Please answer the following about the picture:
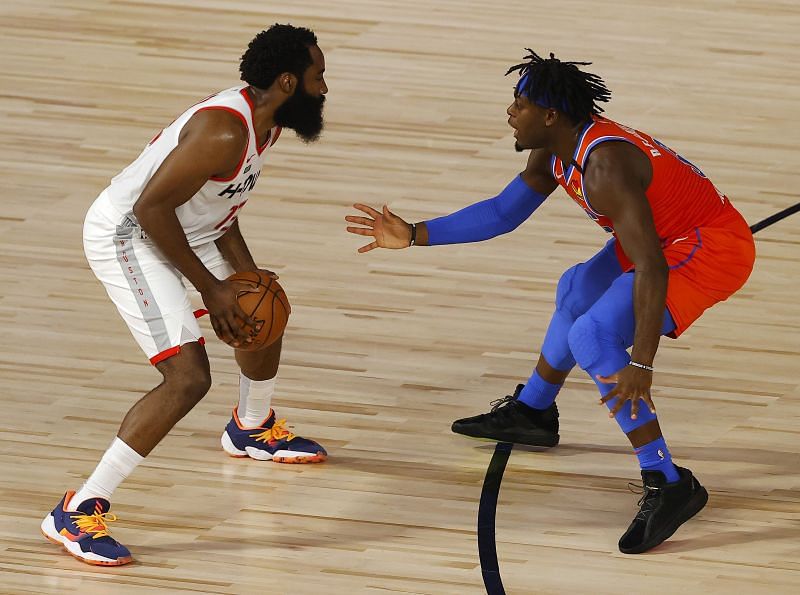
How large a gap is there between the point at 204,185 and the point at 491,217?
38.8 inches

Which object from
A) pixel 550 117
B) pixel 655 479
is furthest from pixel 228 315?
pixel 655 479

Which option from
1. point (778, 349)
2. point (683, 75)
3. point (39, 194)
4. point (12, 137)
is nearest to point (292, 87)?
point (778, 349)

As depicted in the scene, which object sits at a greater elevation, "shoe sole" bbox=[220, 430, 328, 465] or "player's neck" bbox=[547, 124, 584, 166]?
"player's neck" bbox=[547, 124, 584, 166]

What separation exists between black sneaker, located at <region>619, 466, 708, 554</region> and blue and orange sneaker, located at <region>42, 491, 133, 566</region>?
139 cm

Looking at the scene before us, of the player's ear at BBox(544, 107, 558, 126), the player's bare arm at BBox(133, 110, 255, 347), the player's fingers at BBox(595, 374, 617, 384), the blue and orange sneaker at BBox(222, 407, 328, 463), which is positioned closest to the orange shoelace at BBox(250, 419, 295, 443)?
the blue and orange sneaker at BBox(222, 407, 328, 463)

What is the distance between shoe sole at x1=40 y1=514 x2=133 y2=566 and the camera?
14.2 feet

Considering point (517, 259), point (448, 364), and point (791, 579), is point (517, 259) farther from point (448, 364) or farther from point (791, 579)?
point (791, 579)

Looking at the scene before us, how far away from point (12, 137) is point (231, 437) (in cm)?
368

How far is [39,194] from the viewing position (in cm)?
742

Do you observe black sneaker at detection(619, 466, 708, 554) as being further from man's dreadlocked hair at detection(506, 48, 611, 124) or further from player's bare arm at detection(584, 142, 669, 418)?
man's dreadlocked hair at detection(506, 48, 611, 124)

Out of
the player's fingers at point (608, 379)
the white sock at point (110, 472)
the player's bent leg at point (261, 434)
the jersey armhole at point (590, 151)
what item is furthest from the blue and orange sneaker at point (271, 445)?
the jersey armhole at point (590, 151)

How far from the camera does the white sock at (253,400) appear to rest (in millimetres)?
4969

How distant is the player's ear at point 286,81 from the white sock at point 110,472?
3.48 feet

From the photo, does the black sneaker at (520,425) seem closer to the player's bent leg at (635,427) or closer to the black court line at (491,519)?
the black court line at (491,519)
